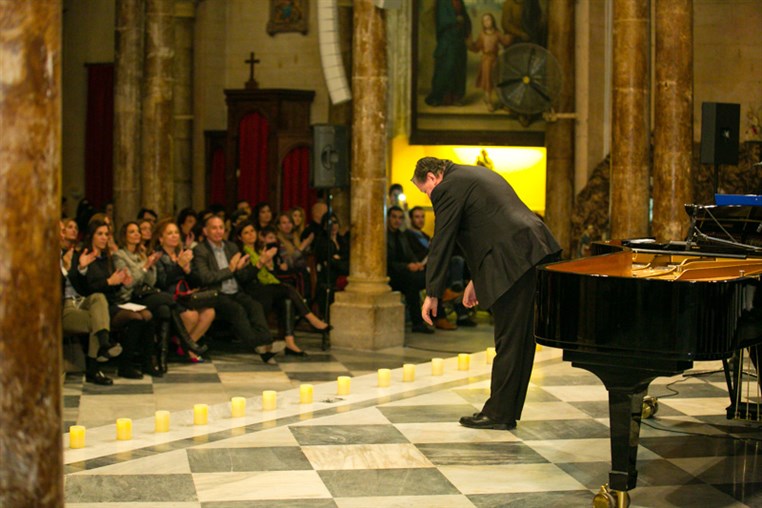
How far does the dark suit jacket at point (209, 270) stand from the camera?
9508 millimetres

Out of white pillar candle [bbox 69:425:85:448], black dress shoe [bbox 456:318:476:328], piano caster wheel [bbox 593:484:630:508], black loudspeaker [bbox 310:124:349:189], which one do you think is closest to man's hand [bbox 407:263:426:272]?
black dress shoe [bbox 456:318:476:328]

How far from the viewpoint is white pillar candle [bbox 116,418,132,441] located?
6195 mm

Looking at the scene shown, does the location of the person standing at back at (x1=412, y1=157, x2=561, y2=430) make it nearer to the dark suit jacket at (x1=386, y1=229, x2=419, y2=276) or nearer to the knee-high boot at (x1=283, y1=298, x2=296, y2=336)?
the knee-high boot at (x1=283, y1=298, x2=296, y2=336)

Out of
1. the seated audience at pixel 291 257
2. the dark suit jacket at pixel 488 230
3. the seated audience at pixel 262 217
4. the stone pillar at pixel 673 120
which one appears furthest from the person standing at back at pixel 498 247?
the seated audience at pixel 262 217

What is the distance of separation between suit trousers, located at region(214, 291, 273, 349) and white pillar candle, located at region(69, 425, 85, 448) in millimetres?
3578

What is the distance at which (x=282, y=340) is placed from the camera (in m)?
10.5

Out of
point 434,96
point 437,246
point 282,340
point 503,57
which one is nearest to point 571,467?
point 437,246

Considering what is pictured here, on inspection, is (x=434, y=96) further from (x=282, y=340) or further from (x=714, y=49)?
(x=282, y=340)

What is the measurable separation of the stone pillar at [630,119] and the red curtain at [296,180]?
6.55m

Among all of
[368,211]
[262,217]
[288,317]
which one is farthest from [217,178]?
[288,317]

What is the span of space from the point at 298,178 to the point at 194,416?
10296 mm

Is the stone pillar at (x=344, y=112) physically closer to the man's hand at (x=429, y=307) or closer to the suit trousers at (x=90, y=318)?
the suit trousers at (x=90, y=318)

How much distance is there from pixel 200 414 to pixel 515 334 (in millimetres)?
1690

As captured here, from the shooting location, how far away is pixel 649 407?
6824mm
